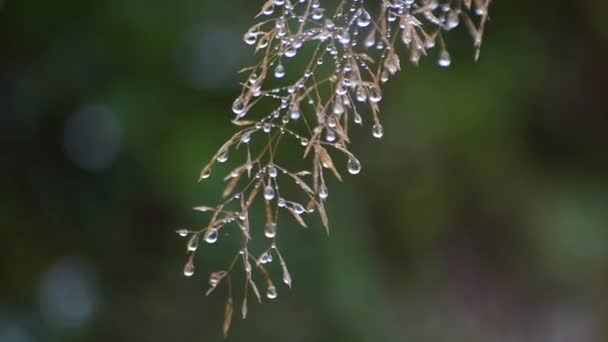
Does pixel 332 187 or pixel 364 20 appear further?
pixel 332 187

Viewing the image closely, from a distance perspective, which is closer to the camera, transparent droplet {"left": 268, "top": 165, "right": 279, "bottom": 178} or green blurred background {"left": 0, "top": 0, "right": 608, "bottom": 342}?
transparent droplet {"left": 268, "top": 165, "right": 279, "bottom": 178}

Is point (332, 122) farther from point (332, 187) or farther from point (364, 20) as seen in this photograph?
point (332, 187)

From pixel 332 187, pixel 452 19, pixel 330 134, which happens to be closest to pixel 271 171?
pixel 330 134

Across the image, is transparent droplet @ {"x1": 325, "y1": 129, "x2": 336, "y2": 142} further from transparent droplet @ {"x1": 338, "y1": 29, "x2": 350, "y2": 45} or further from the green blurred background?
the green blurred background

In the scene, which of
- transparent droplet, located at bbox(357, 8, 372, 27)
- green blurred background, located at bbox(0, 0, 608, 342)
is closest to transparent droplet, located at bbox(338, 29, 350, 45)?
transparent droplet, located at bbox(357, 8, 372, 27)

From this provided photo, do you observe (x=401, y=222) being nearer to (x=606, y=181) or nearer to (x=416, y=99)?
(x=416, y=99)

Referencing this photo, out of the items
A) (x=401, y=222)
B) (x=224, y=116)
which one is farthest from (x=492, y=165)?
(x=224, y=116)

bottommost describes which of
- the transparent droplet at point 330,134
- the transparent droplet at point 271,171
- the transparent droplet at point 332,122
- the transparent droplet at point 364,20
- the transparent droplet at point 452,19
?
the transparent droplet at point 271,171

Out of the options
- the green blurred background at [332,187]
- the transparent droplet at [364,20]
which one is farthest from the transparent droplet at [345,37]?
the green blurred background at [332,187]

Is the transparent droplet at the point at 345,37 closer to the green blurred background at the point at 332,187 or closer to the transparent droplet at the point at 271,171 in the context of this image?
the transparent droplet at the point at 271,171
